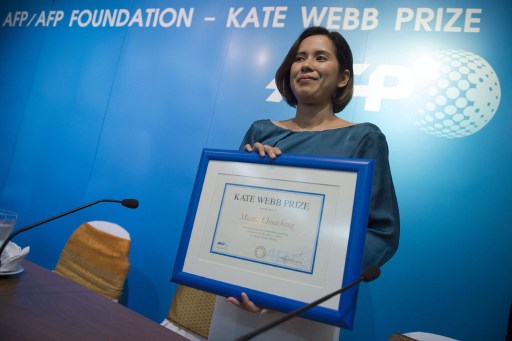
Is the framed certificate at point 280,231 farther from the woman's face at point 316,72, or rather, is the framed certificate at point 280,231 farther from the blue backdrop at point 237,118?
the blue backdrop at point 237,118

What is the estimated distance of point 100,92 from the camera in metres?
3.06

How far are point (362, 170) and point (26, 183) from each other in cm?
331

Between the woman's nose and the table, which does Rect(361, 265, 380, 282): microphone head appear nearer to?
the table

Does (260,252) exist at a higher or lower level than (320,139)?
lower

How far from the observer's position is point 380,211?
95cm

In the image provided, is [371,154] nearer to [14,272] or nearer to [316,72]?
[316,72]

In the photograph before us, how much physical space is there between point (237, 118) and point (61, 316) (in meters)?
1.92

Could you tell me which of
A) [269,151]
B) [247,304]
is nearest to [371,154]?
[269,151]

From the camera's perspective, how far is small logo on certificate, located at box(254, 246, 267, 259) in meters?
0.85

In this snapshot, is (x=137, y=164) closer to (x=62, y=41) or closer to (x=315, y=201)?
(x=62, y=41)

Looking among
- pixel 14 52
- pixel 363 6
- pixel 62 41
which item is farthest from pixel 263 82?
pixel 14 52

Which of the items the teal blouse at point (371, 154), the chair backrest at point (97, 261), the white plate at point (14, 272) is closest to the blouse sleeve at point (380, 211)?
the teal blouse at point (371, 154)

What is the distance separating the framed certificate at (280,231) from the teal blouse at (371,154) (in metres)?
0.14

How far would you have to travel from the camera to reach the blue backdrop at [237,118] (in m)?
1.96
